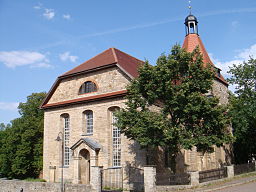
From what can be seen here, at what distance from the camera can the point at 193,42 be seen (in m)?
29.2

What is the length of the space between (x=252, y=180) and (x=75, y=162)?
12440 millimetres

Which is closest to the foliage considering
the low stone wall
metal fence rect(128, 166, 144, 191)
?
the low stone wall

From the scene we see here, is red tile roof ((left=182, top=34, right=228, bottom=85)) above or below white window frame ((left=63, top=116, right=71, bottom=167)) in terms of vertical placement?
above

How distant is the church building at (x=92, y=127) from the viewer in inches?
827

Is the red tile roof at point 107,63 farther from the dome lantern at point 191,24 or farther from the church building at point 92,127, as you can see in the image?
the dome lantern at point 191,24

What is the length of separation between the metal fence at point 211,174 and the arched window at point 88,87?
1078cm

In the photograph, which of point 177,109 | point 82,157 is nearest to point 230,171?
point 177,109

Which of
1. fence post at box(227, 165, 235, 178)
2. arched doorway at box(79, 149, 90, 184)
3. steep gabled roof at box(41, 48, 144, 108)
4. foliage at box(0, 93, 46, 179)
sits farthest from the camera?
foliage at box(0, 93, 46, 179)

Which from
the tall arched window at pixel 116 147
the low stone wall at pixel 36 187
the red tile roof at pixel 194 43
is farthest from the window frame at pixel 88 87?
the red tile roof at pixel 194 43

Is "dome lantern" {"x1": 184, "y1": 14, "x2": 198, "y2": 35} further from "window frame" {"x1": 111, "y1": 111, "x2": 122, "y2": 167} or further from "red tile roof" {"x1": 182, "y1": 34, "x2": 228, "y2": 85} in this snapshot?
"window frame" {"x1": 111, "y1": 111, "x2": 122, "y2": 167}

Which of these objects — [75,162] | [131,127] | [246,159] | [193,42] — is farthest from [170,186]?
[246,159]

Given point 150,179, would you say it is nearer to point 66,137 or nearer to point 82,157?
point 82,157

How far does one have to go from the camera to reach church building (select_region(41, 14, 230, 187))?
21.0 metres

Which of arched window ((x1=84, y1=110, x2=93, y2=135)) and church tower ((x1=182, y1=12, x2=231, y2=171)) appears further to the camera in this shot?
church tower ((x1=182, y1=12, x2=231, y2=171))
